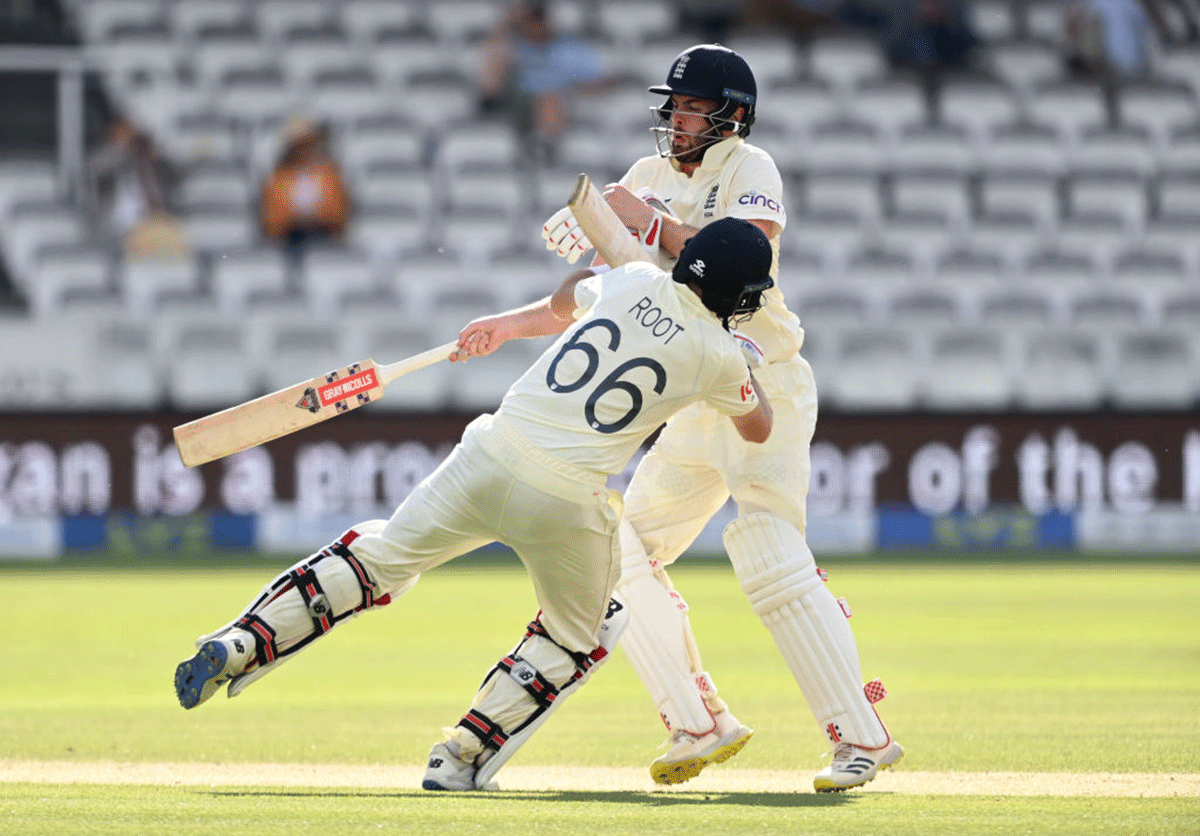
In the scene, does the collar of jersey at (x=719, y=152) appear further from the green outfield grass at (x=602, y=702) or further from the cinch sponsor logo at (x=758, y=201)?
the green outfield grass at (x=602, y=702)

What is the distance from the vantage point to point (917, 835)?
403cm

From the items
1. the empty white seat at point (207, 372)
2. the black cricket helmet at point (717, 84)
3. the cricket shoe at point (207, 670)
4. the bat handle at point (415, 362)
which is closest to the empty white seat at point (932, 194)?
the empty white seat at point (207, 372)

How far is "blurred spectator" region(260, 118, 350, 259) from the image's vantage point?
1603 cm

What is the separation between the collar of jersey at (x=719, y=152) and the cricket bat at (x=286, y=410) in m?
0.91

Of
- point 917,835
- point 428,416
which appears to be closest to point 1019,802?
point 917,835

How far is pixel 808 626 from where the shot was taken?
509 centimetres

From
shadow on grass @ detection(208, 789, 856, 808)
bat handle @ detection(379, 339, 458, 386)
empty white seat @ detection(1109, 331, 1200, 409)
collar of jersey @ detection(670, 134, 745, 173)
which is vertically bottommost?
empty white seat @ detection(1109, 331, 1200, 409)

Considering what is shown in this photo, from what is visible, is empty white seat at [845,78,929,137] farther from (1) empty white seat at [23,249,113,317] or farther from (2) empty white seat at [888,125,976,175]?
(1) empty white seat at [23,249,113,317]

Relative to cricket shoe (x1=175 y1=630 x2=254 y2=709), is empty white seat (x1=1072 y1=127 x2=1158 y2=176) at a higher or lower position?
higher

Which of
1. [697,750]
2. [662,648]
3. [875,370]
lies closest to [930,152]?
[875,370]

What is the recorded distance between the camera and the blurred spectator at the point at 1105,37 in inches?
737

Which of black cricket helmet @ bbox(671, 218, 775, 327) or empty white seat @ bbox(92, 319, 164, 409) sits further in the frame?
empty white seat @ bbox(92, 319, 164, 409)

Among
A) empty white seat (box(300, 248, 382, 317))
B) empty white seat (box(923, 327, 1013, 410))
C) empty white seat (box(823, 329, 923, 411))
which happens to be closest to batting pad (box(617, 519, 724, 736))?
empty white seat (box(823, 329, 923, 411))

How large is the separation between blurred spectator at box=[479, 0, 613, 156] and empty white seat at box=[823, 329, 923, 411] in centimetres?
398
